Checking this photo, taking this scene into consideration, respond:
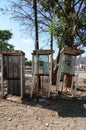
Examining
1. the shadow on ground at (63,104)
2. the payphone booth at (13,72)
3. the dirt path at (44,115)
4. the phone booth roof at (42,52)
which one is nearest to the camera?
the dirt path at (44,115)

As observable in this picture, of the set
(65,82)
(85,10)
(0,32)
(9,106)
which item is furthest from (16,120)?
(0,32)

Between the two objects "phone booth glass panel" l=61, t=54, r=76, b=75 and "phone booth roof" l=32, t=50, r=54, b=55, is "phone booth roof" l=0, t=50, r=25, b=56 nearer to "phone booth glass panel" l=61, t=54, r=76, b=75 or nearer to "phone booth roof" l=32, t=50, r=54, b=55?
"phone booth roof" l=32, t=50, r=54, b=55

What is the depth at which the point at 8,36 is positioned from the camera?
155ft

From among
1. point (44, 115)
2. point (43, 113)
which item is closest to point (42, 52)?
point (43, 113)

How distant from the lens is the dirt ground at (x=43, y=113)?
6520 mm

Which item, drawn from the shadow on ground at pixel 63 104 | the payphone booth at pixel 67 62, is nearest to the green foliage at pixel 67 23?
the payphone booth at pixel 67 62

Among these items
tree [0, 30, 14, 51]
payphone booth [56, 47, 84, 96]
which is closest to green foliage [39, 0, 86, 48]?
payphone booth [56, 47, 84, 96]

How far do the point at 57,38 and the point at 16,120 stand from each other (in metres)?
5.86

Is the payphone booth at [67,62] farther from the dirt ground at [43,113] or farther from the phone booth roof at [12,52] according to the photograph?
the phone booth roof at [12,52]

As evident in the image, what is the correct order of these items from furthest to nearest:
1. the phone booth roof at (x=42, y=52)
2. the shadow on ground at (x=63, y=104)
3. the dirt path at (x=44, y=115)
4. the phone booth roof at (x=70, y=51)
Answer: the phone booth roof at (x=42, y=52), the phone booth roof at (x=70, y=51), the shadow on ground at (x=63, y=104), the dirt path at (x=44, y=115)

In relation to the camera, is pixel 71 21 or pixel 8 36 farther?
pixel 8 36

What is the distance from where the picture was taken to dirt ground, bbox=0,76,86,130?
652 centimetres

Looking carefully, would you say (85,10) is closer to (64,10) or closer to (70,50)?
(64,10)

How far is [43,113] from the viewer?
757cm
